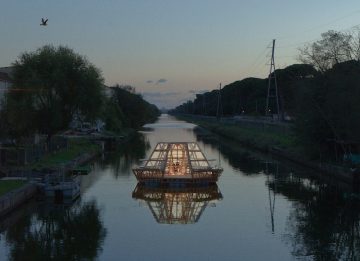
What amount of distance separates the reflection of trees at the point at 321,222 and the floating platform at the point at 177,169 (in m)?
4.57

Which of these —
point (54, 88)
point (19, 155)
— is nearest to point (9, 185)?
point (19, 155)

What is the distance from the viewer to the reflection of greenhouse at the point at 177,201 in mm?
27125

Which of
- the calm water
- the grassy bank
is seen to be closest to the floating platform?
the calm water

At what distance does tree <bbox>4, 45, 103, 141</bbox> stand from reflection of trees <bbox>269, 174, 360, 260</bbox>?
19627 mm

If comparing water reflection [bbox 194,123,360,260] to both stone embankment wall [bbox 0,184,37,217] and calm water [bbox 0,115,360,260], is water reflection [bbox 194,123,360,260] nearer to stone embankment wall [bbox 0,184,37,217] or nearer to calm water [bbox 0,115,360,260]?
calm water [bbox 0,115,360,260]

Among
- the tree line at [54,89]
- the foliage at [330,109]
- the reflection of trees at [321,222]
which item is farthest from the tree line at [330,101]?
the tree line at [54,89]

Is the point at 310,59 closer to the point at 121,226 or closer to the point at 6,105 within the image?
the point at 6,105

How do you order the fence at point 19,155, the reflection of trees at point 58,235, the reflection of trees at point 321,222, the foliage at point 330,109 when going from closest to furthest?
the reflection of trees at point 58,235
the reflection of trees at point 321,222
the fence at point 19,155
the foliage at point 330,109

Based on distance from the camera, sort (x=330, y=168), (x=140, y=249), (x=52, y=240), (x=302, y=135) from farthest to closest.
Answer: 1. (x=302, y=135)
2. (x=330, y=168)
3. (x=52, y=240)
4. (x=140, y=249)

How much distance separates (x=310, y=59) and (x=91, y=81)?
67.6ft

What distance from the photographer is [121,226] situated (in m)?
25.0

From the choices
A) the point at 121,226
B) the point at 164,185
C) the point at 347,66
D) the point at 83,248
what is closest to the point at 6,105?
the point at 164,185

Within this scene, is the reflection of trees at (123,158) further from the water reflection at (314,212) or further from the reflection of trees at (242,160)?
the water reflection at (314,212)

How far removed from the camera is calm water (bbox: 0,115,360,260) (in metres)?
20.9
